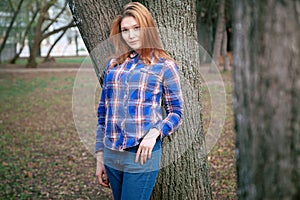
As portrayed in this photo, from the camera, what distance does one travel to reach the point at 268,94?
1.26 metres

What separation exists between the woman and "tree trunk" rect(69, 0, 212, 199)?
0.43 metres

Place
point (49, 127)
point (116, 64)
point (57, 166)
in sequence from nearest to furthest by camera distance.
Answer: point (116, 64) → point (57, 166) → point (49, 127)

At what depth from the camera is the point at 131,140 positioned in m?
2.33

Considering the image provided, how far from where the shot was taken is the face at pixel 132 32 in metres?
2.40

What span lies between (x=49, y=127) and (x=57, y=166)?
311 centimetres

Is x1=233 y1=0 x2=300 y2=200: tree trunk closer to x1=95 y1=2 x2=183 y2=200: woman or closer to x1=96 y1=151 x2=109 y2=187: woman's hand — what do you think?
x1=95 y1=2 x2=183 y2=200: woman

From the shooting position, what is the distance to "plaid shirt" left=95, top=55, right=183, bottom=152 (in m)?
2.33

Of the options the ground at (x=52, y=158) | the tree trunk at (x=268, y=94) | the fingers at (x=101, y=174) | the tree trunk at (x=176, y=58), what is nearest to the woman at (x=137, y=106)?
the fingers at (x=101, y=174)

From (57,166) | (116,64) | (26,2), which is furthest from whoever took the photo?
(26,2)

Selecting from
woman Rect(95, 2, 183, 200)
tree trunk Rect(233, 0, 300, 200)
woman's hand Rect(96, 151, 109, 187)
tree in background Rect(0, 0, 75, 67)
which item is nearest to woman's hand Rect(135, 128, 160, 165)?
woman Rect(95, 2, 183, 200)

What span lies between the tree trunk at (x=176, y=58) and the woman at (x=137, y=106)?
43 cm

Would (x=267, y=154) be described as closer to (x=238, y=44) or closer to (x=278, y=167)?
(x=278, y=167)

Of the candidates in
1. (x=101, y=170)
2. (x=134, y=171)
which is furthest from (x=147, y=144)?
(x=101, y=170)

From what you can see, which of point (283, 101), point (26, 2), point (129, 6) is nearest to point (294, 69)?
point (283, 101)
